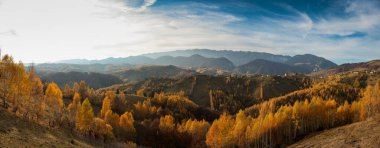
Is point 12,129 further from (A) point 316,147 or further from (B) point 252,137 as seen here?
(B) point 252,137

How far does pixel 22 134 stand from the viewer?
54125mm

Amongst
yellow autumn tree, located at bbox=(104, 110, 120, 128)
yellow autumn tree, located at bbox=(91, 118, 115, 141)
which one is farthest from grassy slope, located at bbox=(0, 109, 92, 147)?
yellow autumn tree, located at bbox=(104, 110, 120, 128)

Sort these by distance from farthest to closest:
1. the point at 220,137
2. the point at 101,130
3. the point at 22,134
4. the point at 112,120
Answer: the point at 112,120 < the point at 220,137 < the point at 101,130 < the point at 22,134

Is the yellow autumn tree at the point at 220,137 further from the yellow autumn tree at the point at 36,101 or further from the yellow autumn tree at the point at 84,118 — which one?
the yellow autumn tree at the point at 36,101

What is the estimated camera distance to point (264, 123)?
137000 mm

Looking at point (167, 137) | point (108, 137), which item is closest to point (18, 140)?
point (108, 137)

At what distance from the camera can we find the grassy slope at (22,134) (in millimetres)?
46594

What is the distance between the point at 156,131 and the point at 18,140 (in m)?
134

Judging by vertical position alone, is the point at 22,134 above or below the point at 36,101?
below

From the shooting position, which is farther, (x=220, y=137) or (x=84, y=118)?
(x=220, y=137)

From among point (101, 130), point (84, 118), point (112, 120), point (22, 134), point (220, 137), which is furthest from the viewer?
point (112, 120)

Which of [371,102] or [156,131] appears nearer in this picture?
[371,102]

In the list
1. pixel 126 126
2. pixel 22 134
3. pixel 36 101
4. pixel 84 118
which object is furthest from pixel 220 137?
pixel 22 134

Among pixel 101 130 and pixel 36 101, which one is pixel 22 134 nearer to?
pixel 36 101
